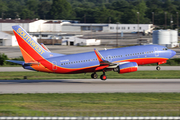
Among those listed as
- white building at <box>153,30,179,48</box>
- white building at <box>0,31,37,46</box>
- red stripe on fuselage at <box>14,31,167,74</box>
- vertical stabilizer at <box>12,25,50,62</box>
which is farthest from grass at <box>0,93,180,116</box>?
white building at <box>0,31,37,46</box>

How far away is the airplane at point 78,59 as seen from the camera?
4147 cm

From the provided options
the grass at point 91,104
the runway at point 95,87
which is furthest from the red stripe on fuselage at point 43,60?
the grass at point 91,104

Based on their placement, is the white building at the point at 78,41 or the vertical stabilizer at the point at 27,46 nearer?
the vertical stabilizer at the point at 27,46

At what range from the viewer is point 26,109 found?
2609 cm

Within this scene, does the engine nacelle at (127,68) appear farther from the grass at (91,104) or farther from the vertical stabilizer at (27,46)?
the vertical stabilizer at (27,46)

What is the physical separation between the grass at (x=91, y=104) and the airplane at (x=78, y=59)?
9670 millimetres

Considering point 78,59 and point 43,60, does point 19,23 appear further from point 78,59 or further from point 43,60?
point 78,59

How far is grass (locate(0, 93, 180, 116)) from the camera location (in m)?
24.1

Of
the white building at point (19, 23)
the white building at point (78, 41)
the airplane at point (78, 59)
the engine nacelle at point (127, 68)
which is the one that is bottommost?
the engine nacelle at point (127, 68)

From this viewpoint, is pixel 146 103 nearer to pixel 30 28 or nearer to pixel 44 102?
pixel 44 102

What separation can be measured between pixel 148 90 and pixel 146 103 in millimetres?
7934

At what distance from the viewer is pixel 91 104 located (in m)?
28.0

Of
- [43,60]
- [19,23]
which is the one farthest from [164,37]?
[43,60]

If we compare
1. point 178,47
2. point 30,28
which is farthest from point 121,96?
point 30,28
